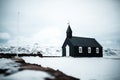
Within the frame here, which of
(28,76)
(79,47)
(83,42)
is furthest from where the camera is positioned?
(83,42)

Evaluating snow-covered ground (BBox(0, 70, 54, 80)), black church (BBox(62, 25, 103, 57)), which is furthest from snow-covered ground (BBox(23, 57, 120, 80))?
black church (BBox(62, 25, 103, 57))

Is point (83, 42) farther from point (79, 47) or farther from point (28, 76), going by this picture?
point (28, 76)

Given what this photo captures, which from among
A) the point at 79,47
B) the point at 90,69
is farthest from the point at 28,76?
the point at 79,47

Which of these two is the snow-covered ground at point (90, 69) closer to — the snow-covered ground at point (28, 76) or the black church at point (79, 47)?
the snow-covered ground at point (28, 76)

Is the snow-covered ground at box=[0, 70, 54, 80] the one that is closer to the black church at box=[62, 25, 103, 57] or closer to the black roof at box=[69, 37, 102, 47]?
the black church at box=[62, 25, 103, 57]

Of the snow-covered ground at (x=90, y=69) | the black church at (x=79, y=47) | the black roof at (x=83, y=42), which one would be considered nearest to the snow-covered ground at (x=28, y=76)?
the snow-covered ground at (x=90, y=69)

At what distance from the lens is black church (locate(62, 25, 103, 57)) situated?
43.2 meters

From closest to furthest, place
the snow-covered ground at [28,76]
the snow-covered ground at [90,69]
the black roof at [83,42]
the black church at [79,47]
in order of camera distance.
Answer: the snow-covered ground at [28,76]
the snow-covered ground at [90,69]
the black church at [79,47]
the black roof at [83,42]

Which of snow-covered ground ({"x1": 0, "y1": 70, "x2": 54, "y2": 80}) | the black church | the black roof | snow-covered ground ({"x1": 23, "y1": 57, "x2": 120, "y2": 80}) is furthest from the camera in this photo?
the black roof

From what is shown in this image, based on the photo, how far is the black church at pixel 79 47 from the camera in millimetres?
43188

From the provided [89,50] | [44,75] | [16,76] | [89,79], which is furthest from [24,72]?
[89,50]

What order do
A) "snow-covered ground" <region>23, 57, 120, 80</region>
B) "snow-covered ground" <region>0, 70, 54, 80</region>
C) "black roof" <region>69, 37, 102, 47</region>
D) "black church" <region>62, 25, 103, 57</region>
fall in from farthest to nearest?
"black roof" <region>69, 37, 102, 47</region>
"black church" <region>62, 25, 103, 57</region>
"snow-covered ground" <region>23, 57, 120, 80</region>
"snow-covered ground" <region>0, 70, 54, 80</region>

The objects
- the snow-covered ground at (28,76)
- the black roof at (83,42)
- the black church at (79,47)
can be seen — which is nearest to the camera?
the snow-covered ground at (28,76)

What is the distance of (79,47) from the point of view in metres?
43.8
